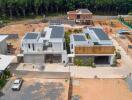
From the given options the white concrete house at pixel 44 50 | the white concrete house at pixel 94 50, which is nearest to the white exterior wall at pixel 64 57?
the white concrete house at pixel 44 50

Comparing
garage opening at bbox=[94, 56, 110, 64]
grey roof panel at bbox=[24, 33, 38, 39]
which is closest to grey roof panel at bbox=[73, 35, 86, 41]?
garage opening at bbox=[94, 56, 110, 64]

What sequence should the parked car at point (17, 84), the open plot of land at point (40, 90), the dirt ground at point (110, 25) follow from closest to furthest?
the open plot of land at point (40, 90)
the parked car at point (17, 84)
the dirt ground at point (110, 25)

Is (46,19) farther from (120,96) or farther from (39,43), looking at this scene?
(120,96)

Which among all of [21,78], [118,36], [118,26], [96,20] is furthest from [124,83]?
[96,20]

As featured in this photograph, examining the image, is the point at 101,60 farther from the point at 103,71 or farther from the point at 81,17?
the point at 81,17

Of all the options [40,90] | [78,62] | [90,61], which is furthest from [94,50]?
[40,90]

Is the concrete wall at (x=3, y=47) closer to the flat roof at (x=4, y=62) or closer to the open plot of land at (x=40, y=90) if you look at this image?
the flat roof at (x=4, y=62)
